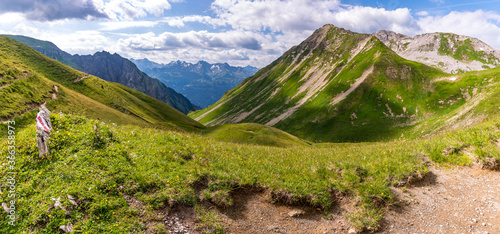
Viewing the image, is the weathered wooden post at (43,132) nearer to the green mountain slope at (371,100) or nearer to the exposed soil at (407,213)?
the exposed soil at (407,213)

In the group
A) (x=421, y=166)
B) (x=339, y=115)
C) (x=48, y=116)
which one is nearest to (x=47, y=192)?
(x=48, y=116)

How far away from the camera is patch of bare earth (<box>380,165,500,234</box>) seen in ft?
31.2

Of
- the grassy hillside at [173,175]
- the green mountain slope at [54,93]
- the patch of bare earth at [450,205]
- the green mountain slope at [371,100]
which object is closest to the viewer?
the grassy hillside at [173,175]

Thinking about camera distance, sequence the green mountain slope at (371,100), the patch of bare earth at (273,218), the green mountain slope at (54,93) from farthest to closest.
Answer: the green mountain slope at (371,100)
the green mountain slope at (54,93)
the patch of bare earth at (273,218)

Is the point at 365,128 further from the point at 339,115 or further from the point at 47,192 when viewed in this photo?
the point at 47,192

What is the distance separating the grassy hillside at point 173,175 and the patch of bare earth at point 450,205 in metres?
0.65

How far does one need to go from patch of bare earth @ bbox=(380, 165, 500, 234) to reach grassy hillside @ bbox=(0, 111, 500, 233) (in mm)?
653

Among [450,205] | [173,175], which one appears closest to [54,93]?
[173,175]

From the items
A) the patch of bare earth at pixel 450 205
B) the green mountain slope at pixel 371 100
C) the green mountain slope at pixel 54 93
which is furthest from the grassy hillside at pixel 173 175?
the green mountain slope at pixel 371 100

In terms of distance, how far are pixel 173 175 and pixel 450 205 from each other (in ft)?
46.9

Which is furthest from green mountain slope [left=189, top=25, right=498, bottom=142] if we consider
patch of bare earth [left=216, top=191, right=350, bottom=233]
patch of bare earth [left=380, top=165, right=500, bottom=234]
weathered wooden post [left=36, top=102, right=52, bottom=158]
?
weathered wooden post [left=36, top=102, right=52, bottom=158]

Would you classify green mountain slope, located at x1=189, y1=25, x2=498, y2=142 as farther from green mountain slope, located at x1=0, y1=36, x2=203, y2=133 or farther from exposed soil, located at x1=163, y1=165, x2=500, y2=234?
exposed soil, located at x1=163, y1=165, x2=500, y2=234

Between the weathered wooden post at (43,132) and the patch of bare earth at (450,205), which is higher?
the weathered wooden post at (43,132)

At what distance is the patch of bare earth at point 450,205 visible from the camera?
950 cm
